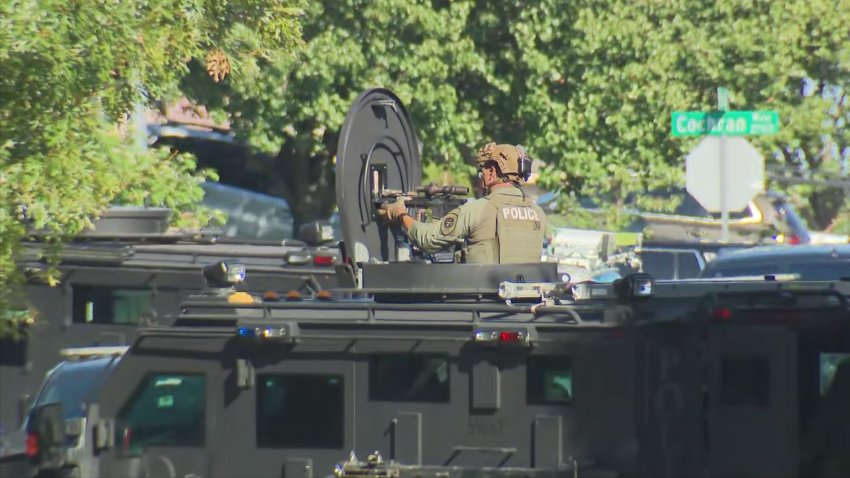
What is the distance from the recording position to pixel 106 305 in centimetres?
1238

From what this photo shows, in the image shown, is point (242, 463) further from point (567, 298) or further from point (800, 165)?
point (800, 165)

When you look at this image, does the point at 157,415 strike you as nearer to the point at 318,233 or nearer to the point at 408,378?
the point at 408,378

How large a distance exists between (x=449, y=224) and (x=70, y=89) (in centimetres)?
207

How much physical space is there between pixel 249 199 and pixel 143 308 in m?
12.9

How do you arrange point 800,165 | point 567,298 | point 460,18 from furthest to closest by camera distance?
point 800,165 → point 460,18 → point 567,298

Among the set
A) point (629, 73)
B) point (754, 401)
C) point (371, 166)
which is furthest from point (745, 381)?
point (629, 73)

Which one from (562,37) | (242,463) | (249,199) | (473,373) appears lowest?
(242,463)

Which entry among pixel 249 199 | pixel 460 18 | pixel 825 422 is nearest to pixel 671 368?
pixel 825 422

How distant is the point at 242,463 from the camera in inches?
265

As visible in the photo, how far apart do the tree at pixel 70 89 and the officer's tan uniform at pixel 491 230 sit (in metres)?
1.74

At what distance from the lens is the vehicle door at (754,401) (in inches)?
250

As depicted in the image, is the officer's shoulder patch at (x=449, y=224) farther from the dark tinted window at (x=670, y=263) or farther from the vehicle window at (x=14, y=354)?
the dark tinted window at (x=670, y=263)

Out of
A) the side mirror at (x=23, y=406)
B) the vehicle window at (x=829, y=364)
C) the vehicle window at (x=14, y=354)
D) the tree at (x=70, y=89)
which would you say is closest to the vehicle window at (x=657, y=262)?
→ the vehicle window at (x=14, y=354)

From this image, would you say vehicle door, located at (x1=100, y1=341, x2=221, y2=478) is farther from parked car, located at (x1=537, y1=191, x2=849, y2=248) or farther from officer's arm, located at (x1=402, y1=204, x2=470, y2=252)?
parked car, located at (x1=537, y1=191, x2=849, y2=248)
